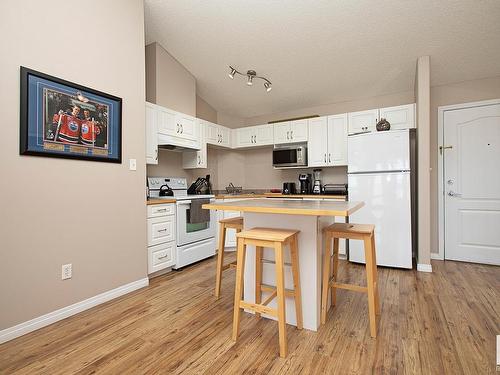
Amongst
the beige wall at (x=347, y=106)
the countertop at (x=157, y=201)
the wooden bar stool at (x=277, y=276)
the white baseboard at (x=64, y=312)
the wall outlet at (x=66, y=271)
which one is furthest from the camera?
the beige wall at (x=347, y=106)

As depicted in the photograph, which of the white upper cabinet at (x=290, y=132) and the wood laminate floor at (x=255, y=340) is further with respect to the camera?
the white upper cabinet at (x=290, y=132)

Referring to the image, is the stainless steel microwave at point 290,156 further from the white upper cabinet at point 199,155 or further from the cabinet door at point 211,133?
the white upper cabinet at point 199,155

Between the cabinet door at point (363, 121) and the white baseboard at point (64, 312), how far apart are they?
3.38m

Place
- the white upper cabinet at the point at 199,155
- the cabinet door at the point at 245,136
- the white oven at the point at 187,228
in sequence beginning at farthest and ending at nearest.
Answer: the cabinet door at the point at 245,136 → the white upper cabinet at the point at 199,155 → the white oven at the point at 187,228

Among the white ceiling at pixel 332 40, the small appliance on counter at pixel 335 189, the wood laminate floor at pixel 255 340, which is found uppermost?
the white ceiling at pixel 332 40

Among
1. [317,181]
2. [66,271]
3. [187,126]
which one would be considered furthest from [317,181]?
[66,271]

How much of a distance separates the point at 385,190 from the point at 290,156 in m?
1.52

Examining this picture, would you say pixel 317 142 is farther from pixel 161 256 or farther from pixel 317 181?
pixel 161 256

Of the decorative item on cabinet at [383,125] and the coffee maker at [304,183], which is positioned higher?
the decorative item on cabinet at [383,125]

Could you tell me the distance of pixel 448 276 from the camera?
9.73ft

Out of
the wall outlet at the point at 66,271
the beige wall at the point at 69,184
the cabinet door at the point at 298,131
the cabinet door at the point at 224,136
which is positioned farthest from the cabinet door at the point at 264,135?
the wall outlet at the point at 66,271

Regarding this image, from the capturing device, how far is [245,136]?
472 centimetres

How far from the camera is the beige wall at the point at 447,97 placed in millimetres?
3383

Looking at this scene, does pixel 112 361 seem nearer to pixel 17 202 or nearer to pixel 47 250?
pixel 47 250
